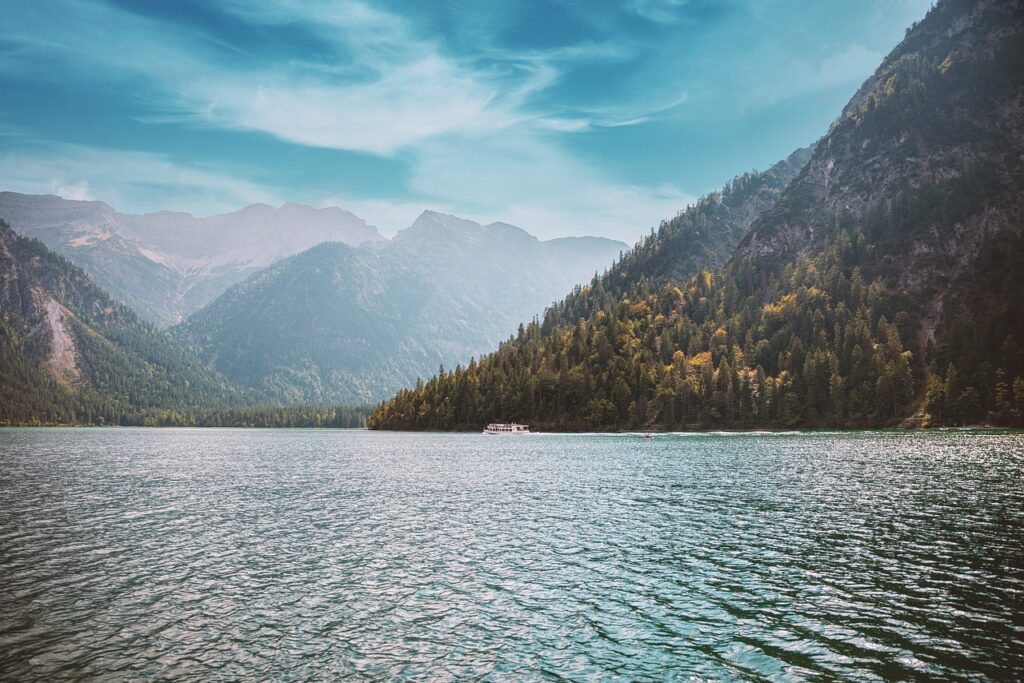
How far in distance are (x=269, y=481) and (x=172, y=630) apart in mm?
66526

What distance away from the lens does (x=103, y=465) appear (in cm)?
11644

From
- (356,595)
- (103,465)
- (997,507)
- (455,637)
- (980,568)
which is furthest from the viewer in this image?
(103,465)

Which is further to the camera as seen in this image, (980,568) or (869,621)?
(980,568)

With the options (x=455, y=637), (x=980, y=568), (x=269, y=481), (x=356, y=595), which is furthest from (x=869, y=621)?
(x=269, y=481)

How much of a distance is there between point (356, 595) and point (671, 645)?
17812 millimetres

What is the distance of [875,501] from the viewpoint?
63.3 meters

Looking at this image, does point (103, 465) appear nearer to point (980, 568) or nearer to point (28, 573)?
point (28, 573)

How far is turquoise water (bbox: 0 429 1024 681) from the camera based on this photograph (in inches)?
992

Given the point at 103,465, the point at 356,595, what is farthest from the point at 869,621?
the point at 103,465

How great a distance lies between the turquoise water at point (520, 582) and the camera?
2520 cm

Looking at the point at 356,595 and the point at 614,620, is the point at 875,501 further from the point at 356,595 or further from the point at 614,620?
the point at 356,595

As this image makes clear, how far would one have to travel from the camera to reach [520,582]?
37094 mm

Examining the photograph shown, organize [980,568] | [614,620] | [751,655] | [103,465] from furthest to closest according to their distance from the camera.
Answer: [103,465] < [980,568] < [614,620] < [751,655]

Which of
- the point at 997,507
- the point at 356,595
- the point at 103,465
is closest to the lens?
the point at 356,595
